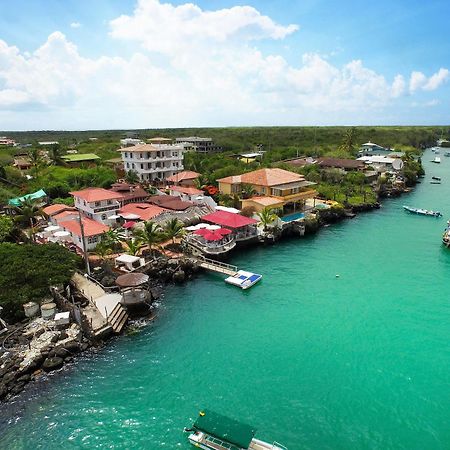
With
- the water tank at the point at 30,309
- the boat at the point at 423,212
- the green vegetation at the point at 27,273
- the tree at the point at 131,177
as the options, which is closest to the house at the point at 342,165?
the boat at the point at 423,212

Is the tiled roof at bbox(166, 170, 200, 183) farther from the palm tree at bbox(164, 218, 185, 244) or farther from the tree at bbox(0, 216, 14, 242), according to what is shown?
the tree at bbox(0, 216, 14, 242)

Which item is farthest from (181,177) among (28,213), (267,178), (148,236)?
(148,236)

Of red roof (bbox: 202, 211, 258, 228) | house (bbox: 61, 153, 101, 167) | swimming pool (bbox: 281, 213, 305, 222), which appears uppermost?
house (bbox: 61, 153, 101, 167)

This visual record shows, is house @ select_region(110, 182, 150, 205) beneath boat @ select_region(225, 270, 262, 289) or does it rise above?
above

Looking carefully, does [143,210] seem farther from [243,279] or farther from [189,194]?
[243,279]

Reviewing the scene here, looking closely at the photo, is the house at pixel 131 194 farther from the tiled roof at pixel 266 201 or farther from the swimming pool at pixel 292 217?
the swimming pool at pixel 292 217

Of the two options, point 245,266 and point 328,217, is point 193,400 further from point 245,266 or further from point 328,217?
point 328,217

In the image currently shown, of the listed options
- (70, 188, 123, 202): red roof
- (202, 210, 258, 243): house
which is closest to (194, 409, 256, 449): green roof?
(202, 210, 258, 243): house
